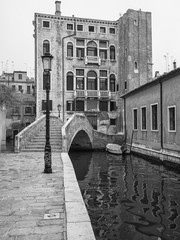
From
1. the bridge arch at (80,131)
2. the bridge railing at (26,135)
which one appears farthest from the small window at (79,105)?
the bridge railing at (26,135)

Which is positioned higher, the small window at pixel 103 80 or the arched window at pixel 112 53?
the arched window at pixel 112 53

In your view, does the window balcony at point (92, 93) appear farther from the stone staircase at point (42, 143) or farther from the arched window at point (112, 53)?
the stone staircase at point (42, 143)

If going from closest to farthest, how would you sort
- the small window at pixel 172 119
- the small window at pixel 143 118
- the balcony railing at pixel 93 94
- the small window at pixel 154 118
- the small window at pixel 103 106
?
the small window at pixel 172 119 → the small window at pixel 154 118 → the small window at pixel 143 118 → the balcony railing at pixel 93 94 → the small window at pixel 103 106

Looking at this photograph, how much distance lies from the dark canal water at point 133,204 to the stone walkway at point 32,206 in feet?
3.55

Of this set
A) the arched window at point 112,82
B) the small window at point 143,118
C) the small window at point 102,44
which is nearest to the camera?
the small window at point 143,118

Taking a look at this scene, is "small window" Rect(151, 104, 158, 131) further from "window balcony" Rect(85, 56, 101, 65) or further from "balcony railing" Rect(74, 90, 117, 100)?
"window balcony" Rect(85, 56, 101, 65)

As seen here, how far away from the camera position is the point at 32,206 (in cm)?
433

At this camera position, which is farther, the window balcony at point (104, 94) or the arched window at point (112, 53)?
the arched window at point (112, 53)

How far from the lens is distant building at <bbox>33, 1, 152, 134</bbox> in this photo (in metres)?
28.1

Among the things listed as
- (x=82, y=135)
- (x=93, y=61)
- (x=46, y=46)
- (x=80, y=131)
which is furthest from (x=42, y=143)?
(x=46, y=46)

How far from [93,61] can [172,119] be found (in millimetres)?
17933

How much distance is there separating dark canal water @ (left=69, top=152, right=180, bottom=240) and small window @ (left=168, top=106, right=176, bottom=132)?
3.20 m

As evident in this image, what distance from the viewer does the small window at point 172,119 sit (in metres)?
12.9

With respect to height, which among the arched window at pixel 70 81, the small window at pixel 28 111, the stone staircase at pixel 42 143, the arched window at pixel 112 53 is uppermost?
the arched window at pixel 112 53
